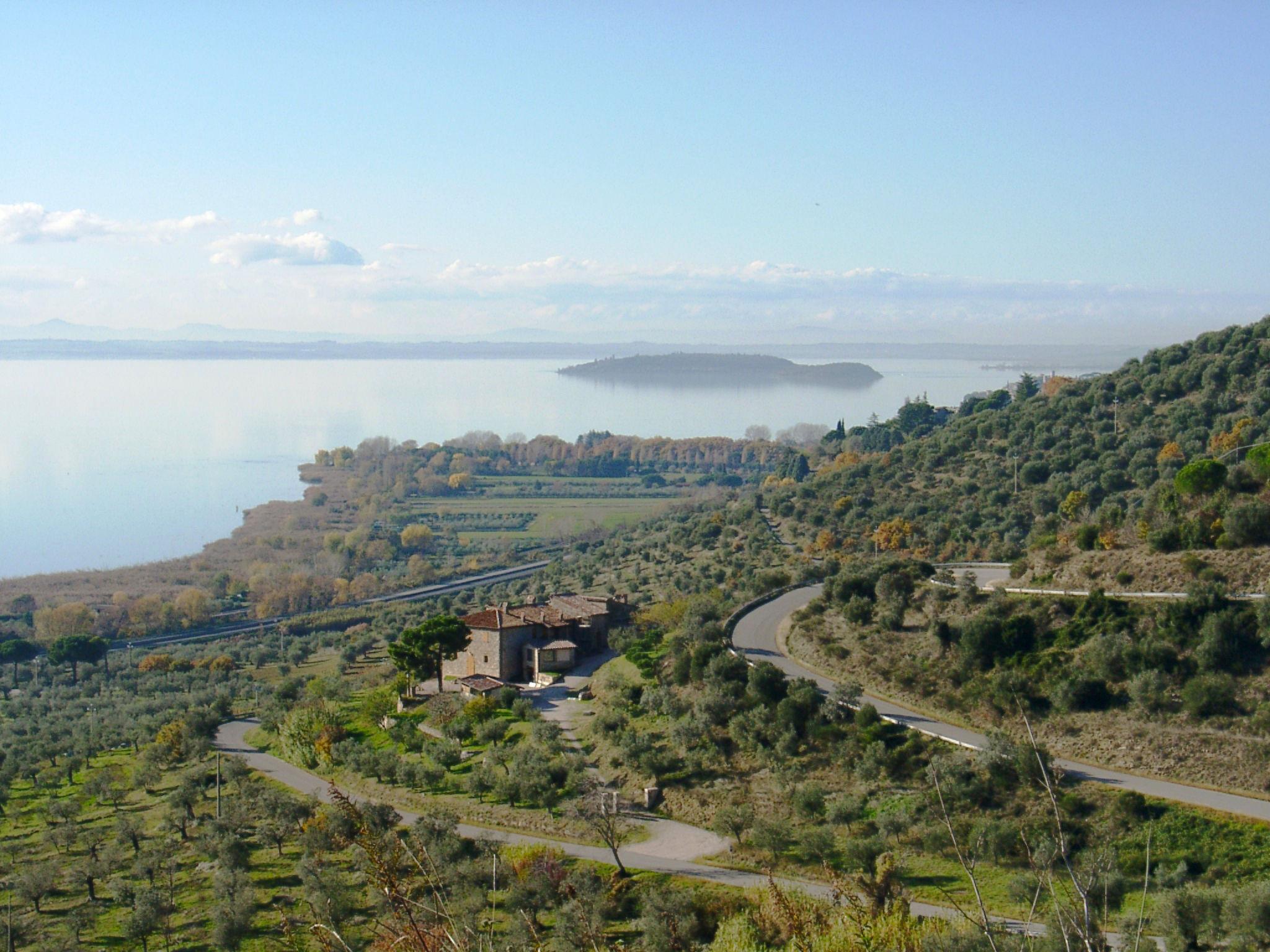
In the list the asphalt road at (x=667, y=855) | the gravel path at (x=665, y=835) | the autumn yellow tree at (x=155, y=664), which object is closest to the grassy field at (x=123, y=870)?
the asphalt road at (x=667, y=855)

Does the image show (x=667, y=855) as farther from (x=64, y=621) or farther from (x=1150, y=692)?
(x=64, y=621)

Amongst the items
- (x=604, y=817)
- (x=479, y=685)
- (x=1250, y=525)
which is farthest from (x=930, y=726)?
(x=479, y=685)

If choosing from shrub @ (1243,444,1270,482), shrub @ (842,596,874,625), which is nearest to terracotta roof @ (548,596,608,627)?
shrub @ (842,596,874,625)

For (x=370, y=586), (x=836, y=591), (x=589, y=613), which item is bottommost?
(x=370, y=586)

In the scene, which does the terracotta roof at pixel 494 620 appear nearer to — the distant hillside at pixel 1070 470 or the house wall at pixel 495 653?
the house wall at pixel 495 653

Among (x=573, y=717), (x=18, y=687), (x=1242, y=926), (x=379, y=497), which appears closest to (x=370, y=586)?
(x=18, y=687)

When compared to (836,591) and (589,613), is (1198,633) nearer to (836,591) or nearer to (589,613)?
(836,591)
